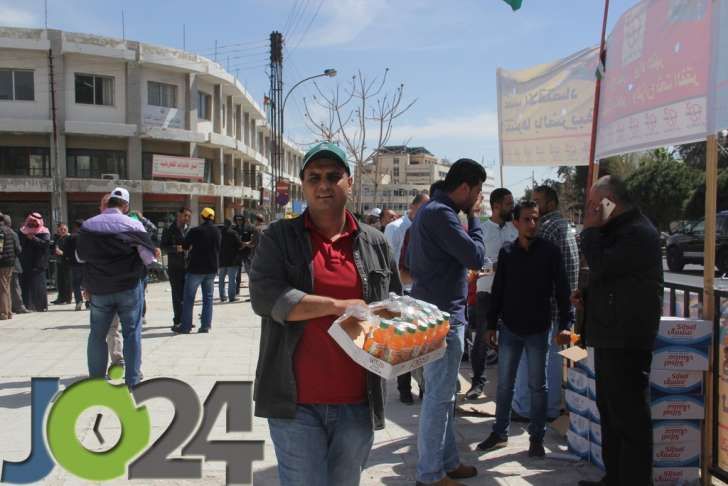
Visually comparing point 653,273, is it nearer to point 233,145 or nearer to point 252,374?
point 252,374

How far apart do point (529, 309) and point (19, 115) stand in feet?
114

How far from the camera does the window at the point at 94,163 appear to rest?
3416 cm

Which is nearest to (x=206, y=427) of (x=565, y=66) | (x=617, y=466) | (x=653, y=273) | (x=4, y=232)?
(x=617, y=466)

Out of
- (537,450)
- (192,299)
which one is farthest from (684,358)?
(192,299)

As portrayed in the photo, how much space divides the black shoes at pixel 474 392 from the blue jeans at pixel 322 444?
3831mm

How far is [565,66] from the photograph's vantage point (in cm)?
599

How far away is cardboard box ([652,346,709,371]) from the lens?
3.93 m

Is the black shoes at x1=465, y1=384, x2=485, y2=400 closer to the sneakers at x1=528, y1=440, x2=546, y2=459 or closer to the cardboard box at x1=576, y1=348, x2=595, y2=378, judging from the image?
the sneakers at x1=528, y1=440, x2=546, y2=459

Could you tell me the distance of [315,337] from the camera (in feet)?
7.81

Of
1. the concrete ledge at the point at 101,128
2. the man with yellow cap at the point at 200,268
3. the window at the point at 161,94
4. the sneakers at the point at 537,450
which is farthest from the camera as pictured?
the window at the point at 161,94

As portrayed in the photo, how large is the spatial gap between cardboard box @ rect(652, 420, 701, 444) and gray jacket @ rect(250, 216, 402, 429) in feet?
7.72

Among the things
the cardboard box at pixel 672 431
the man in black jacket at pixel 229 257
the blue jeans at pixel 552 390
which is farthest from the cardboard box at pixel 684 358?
the man in black jacket at pixel 229 257

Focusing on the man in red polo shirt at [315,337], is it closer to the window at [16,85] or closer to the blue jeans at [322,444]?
the blue jeans at [322,444]

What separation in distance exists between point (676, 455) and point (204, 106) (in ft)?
127
